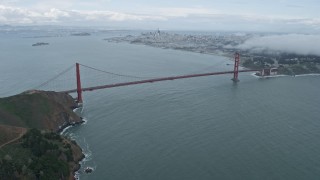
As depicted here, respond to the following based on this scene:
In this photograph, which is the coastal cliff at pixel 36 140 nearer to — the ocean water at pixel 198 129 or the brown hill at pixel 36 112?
the brown hill at pixel 36 112

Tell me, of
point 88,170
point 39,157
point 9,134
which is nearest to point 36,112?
point 9,134

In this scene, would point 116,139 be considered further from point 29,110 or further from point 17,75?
point 17,75

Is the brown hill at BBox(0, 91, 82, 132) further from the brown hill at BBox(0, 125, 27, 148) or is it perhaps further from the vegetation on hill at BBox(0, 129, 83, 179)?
the vegetation on hill at BBox(0, 129, 83, 179)

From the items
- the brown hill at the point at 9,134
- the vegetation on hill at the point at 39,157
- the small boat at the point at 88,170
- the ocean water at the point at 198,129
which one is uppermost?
the brown hill at the point at 9,134

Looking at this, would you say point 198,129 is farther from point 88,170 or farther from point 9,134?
point 9,134

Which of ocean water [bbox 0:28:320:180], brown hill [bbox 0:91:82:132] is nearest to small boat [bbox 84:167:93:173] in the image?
ocean water [bbox 0:28:320:180]

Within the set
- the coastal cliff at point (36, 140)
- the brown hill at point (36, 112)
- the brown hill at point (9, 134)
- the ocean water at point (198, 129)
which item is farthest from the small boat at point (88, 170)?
the brown hill at point (36, 112)
